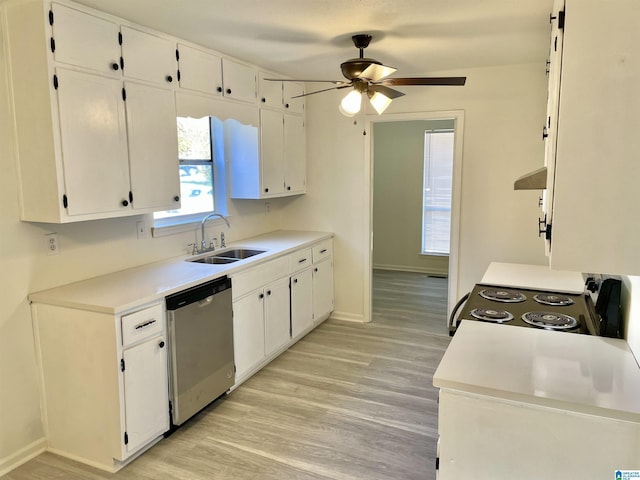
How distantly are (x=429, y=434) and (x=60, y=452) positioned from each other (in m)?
2.16

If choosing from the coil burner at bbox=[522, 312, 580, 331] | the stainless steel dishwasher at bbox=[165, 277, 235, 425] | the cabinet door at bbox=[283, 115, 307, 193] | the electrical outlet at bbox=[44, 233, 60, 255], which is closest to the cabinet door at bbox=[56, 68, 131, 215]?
the electrical outlet at bbox=[44, 233, 60, 255]

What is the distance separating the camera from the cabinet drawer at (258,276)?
3254 mm

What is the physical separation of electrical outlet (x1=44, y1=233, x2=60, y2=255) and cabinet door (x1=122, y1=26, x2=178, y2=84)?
104cm

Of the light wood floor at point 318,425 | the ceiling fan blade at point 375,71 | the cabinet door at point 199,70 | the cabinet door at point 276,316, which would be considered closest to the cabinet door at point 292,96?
the cabinet door at point 199,70

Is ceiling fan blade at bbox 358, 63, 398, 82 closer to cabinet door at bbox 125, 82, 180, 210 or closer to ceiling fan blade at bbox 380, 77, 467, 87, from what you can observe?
ceiling fan blade at bbox 380, 77, 467, 87

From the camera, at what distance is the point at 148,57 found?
9.32 feet

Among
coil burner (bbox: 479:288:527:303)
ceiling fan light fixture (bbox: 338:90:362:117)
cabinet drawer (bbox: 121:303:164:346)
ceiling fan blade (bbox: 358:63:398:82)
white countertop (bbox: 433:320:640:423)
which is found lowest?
cabinet drawer (bbox: 121:303:164:346)

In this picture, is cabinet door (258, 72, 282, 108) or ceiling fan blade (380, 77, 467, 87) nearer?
ceiling fan blade (380, 77, 467, 87)

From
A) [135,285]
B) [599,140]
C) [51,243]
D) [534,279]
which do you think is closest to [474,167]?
[534,279]

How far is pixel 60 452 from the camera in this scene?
261 cm

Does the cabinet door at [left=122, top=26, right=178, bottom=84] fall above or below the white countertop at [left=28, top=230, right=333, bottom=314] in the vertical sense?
above

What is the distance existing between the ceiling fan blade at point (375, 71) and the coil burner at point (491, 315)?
57.2 inches

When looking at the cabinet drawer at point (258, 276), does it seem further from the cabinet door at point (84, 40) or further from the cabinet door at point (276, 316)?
the cabinet door at point (84, 40)

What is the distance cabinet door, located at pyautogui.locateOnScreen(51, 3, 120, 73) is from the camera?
2325mm
